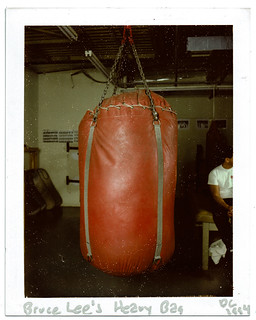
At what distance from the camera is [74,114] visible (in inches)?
191

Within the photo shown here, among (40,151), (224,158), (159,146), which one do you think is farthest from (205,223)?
(40,151)

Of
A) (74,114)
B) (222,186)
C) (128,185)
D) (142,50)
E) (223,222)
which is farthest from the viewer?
(74,114)

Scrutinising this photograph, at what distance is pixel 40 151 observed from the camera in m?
5.04

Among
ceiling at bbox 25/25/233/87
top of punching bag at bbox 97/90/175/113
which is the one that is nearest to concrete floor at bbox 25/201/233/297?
top of punching bag at bbox 97/90/175/113

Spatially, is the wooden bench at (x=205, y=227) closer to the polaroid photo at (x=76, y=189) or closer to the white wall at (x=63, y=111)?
the polaroid photo at (x=76, y=189)

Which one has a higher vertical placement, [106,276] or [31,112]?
[31,112]

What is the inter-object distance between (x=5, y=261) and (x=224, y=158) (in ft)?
7.34

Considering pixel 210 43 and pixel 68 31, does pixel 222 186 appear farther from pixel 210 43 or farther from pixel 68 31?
pixel 68 31

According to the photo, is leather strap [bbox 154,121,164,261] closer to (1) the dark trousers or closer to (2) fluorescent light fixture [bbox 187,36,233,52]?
(1) the dark trousers

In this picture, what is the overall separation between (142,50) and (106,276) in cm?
286

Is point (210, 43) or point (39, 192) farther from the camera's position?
point (39, 192)

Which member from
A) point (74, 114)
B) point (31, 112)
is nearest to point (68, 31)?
point (74, 114)
